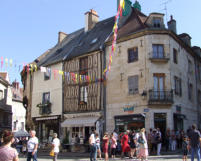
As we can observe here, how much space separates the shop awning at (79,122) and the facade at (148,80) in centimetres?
118

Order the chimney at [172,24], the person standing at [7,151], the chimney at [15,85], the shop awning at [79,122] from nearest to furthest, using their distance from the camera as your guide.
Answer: the person standing at [7,151] < the shop awning at [79,122] < the chimney at [172,24] < the chimney at [15,85]

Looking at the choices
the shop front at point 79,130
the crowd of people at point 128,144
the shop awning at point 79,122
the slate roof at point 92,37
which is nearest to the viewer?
the crowd of people at point 128,144

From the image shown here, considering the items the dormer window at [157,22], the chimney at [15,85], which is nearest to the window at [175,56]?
the dormer window at [157,22]

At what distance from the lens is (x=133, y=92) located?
1772cm

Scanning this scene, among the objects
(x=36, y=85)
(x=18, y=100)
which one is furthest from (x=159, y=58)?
(x=18, y=100)

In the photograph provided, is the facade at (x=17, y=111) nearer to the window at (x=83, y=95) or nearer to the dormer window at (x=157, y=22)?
the window at (x=83, y=95)

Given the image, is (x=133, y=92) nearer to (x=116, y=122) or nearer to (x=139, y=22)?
(x=116, y=122)

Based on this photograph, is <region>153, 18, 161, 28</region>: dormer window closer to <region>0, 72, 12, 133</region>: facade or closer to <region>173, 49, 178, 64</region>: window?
<region>173, 49, 178, 64</region>: window

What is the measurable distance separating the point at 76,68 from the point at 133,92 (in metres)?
5.92

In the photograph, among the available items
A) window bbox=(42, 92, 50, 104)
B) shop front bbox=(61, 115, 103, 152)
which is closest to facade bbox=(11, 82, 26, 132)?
window bbox=(42, 92, 50, 104)

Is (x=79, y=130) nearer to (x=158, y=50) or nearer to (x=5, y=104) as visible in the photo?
(x=158, y=50)

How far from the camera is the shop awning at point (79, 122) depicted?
18.9 m

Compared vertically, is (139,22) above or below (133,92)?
above

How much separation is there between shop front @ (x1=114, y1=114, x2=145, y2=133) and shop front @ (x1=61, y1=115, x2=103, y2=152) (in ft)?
4.92
